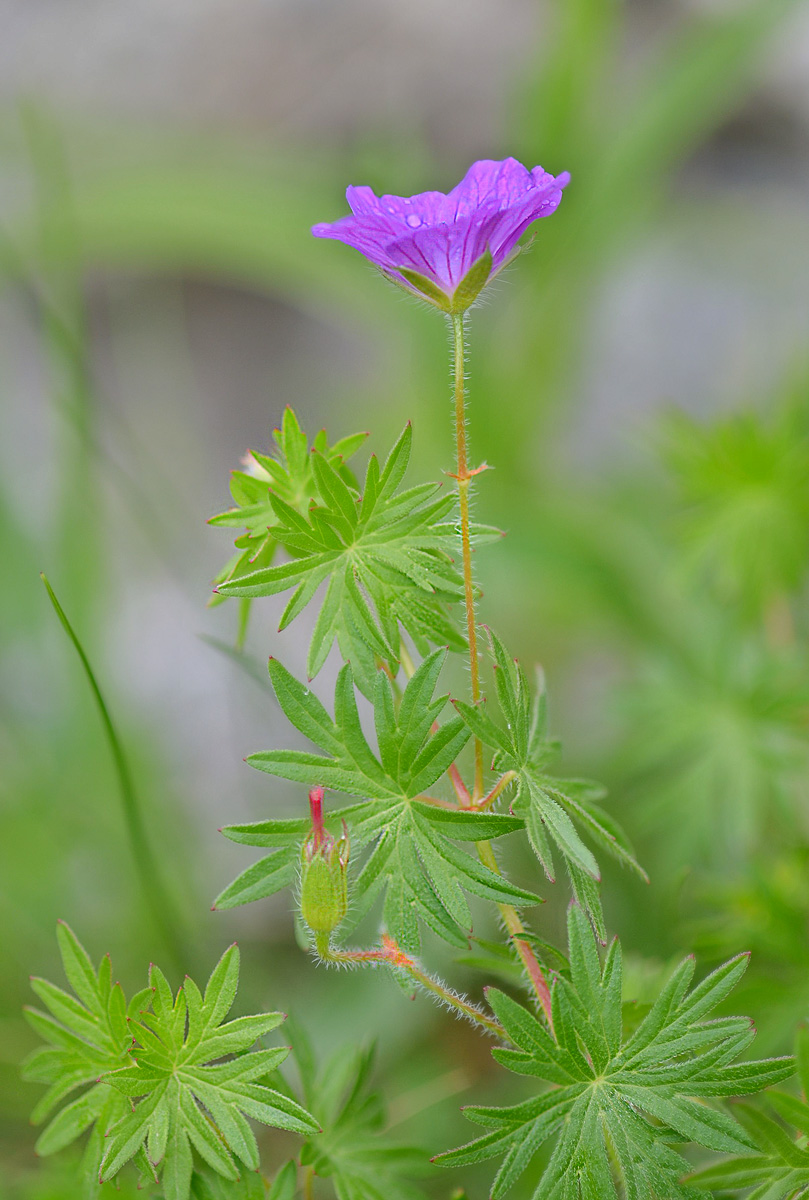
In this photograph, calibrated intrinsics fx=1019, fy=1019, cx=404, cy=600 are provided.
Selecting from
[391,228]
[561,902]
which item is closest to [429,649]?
[391,228]

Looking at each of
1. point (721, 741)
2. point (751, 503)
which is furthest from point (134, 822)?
point (751, 503)

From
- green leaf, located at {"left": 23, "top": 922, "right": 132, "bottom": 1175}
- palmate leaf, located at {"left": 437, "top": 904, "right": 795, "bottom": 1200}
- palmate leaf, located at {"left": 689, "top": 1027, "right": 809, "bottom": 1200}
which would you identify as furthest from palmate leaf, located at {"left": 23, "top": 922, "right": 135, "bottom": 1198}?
palmate leaf, located at {"left": 689, "top": 1027, "right": 809, "bottom": 1200}

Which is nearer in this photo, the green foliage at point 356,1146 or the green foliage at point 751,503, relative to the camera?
the green foliage at point 356,1146

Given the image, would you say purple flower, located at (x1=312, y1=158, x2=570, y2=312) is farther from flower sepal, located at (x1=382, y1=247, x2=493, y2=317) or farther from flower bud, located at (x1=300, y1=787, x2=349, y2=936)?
flower bud, located at (x1=300, y1=787, x2=349, y2=936)

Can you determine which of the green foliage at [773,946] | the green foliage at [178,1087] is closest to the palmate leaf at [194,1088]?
the green foliage at [178,1087]

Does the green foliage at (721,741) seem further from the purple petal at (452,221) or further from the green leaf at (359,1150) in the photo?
the purple petal at (452,221)

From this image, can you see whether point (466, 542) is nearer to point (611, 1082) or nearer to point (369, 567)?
point (369, 567)

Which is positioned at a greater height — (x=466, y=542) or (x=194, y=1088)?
(x=466, y=542)
